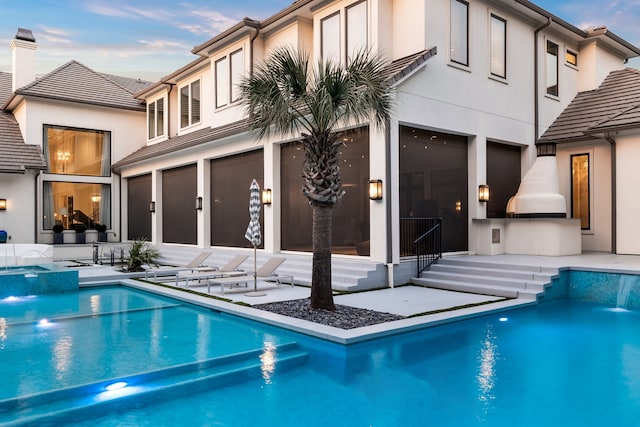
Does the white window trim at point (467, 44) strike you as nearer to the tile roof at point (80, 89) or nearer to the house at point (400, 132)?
the house at point (400, 132)

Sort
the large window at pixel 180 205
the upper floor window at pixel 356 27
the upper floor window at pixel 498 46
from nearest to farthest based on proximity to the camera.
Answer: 1. the upper floor window at pixel 356 27
2. the upper floor window at pixel 498 46
3. the large window at pixel 180 205

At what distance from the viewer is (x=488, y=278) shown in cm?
1178

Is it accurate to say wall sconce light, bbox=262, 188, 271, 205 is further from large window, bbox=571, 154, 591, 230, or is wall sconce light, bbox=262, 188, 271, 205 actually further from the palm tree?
large window, bbox=571, 154, 591, 230

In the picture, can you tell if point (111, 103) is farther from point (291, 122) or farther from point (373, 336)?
point (373, 336)

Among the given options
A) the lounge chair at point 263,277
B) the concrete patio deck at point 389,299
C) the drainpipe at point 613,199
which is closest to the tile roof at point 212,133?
the lounge chair at point 263,277

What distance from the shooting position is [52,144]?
22.0m

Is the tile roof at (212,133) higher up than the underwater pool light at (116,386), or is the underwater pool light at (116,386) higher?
the tile roof at (212,133)

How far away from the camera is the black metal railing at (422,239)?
1284cm

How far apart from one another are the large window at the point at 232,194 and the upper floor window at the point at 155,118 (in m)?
6.46

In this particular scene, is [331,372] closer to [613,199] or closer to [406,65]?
[406,65]

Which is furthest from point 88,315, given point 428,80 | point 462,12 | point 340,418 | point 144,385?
point 462,12

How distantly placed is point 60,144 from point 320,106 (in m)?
18.3

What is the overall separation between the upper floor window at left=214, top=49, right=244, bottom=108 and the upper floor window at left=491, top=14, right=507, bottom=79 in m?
8.25

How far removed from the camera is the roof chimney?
2248cm
